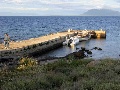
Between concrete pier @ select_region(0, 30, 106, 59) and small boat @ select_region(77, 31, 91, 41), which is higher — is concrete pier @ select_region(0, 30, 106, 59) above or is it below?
above

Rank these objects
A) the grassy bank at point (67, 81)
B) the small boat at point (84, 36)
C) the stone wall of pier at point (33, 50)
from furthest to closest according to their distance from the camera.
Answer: the small boat at point (84, 36) < the stone wall of pier at point (33, 50) < the grassy bank at point (67, 81)

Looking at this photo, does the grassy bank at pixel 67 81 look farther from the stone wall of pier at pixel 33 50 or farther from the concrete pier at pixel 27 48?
the concrete pier at pixel 27 48

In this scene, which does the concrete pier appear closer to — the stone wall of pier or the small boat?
the stone wall of pier

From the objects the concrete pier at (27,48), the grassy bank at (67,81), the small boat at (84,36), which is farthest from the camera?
the small boat at (84,36)

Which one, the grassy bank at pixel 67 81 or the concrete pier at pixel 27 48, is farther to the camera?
the concrete pier at pixel 27 48

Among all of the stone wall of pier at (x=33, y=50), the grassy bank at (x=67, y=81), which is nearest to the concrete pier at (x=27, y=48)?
the stone wall of pier at (x=33, y=50)

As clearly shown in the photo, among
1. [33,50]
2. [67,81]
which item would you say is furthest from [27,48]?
[67,81]

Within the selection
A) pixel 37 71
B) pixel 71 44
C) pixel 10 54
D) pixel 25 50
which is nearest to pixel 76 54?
pixel 25 50

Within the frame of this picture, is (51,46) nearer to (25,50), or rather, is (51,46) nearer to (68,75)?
(25,50)

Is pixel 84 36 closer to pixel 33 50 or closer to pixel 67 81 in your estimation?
pixel 33 50

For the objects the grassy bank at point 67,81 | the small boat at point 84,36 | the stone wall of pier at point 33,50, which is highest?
the grassy bank at point 67,81

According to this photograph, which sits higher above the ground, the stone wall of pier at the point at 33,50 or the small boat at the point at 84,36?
the stone wall of pier at the point at 33,50

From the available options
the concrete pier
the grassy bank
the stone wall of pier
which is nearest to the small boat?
the concrete pier

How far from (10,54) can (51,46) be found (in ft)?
42.2
